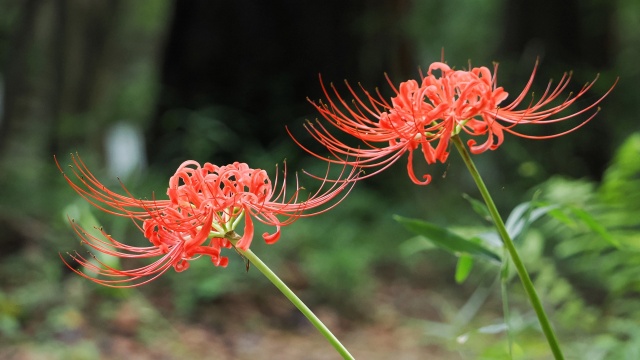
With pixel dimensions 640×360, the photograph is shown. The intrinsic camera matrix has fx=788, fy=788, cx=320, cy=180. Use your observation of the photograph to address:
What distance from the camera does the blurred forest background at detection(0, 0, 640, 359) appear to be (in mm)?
2996

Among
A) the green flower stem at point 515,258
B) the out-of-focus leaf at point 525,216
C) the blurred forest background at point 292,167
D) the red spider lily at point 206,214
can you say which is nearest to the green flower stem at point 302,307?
the red spider lily at point 206,214

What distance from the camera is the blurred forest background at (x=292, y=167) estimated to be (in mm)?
2996

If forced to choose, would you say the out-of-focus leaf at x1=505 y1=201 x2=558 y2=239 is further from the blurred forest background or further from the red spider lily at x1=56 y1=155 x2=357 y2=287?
the blurred forest background

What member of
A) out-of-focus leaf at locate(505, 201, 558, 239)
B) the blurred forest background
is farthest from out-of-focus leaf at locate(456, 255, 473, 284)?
the blurred forest background

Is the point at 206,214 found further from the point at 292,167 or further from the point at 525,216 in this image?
the point at 292,167

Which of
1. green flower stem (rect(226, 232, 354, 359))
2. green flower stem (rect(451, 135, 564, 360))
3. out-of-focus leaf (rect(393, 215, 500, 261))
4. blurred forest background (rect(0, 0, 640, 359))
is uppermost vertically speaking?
blurred forest background (rect(0, 0, 640, 359))

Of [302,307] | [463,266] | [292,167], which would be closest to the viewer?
[302,307]

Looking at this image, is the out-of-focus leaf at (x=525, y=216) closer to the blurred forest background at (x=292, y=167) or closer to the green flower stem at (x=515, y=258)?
the green flower stem at (x=515, y=258)

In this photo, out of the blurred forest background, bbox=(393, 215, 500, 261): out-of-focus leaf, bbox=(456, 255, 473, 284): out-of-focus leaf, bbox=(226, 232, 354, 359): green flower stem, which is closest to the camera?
bbox=(226, 232, 354, 359): green flower stem

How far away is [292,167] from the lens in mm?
5191

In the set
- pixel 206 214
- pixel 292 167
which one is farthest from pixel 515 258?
pixel 292 167

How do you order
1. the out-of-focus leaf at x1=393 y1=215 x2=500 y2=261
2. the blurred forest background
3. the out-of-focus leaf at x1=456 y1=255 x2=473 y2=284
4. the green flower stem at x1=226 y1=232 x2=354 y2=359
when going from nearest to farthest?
the green flower stem at x1=226 y1=232 x2=354 y2=359 < the out-of-focus leaf at x1=393 y1=215 x2=500 y2=261 < the out-of-focus leaf at x1=456 y1=255 x2=473 y2=284 < the blurred forest background

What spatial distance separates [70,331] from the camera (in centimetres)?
303

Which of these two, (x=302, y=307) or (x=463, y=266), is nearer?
(x=302, y=307)
